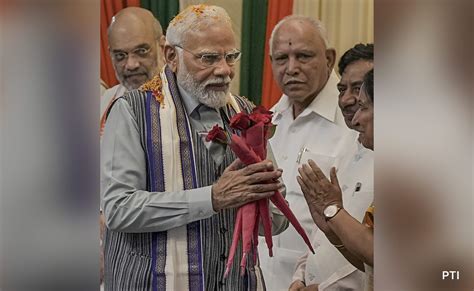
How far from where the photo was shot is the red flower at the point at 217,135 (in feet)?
7.12

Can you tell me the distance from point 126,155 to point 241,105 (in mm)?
399

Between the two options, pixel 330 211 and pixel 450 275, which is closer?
pixel 330 211

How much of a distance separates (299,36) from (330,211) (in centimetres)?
57

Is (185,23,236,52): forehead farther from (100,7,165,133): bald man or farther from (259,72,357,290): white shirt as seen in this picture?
(259,72,357,290): white shirt

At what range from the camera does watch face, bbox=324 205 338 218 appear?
87.7 inches

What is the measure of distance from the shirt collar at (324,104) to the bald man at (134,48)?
0.41m

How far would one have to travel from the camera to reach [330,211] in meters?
2.23

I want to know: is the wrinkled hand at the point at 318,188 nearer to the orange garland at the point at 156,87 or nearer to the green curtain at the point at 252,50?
the green curtain at the point at 252,50

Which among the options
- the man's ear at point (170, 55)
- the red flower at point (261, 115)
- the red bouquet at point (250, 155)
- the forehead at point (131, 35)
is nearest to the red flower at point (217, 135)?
the red bouquet at point (250, 155)

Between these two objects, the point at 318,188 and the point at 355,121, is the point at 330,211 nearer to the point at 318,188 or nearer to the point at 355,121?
the point at 318,188

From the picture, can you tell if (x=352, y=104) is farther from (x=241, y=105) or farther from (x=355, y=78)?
(x=241, y=105)

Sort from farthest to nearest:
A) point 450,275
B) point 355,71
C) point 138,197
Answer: point 450,275 → point 355,71 → point 138,197

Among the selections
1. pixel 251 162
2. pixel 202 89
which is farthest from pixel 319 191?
pixel 202 89

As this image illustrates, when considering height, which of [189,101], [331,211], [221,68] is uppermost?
[221,68]
